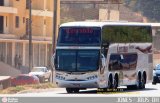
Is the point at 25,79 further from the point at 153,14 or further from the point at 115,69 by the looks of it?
the point at 153,14

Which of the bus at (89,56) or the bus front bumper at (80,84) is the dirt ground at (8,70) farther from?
the bus front bumper at (80,84)

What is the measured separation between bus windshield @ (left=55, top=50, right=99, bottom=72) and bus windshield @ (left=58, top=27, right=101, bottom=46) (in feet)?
1.61

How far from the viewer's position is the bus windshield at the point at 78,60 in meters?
39.9

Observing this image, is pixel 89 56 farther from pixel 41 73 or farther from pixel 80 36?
pixel 41 73

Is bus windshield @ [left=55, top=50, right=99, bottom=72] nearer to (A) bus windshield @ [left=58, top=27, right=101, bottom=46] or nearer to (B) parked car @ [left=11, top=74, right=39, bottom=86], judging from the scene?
(A) bus windshield @ [left=58, top=27, right=101, bottom=46]

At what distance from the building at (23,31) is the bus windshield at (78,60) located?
4530cm

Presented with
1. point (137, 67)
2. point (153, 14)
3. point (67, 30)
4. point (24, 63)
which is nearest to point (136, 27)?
point (137, 67)

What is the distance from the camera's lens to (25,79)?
210 ft

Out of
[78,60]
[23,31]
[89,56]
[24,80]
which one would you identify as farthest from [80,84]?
[23,31]

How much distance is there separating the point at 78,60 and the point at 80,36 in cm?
128

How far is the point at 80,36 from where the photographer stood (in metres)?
40.4

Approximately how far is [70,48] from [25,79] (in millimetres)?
24180

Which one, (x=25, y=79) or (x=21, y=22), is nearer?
(x=25, y=79)

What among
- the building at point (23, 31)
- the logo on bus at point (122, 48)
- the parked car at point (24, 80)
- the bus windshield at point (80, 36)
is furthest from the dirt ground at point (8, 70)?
the bus windshield at point (80, 36)
